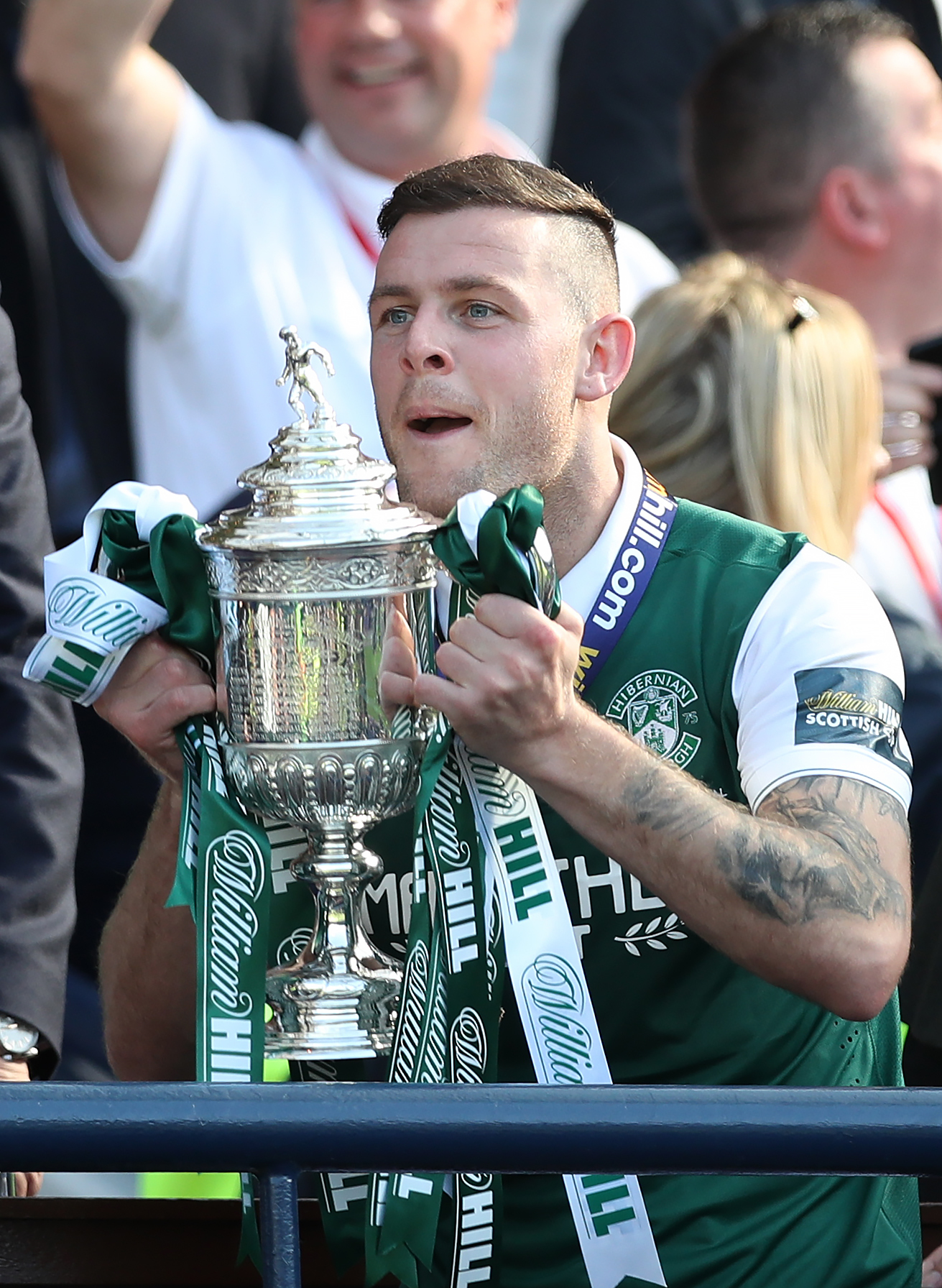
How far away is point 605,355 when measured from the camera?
2.41 metres

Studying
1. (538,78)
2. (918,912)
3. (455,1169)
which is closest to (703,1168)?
(455,1169)

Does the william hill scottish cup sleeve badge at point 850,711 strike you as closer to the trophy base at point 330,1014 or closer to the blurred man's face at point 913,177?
the trophy base at point 330,1014

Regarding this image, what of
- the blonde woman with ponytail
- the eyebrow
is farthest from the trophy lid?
the blonde woman with ponytail

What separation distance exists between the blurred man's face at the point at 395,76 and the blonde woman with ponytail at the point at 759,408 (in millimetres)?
1091

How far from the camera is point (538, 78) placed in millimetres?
7133

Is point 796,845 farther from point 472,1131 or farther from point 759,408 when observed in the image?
point 759,408

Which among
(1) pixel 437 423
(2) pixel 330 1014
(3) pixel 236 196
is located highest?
(3) pixel 236 196

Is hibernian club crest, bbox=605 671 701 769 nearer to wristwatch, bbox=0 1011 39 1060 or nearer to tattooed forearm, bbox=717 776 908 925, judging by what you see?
tattooed forearm, bbox=717 776 908 925

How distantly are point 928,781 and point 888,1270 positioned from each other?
1.29m

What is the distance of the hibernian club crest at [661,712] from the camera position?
2271mm

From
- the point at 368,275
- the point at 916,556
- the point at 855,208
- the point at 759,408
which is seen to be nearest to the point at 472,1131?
the point at 759,408

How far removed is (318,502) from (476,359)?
304 mm

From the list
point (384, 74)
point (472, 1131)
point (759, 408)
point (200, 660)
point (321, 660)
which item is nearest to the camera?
point (472, 1131)

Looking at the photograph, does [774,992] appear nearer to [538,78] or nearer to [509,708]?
[509,708]
